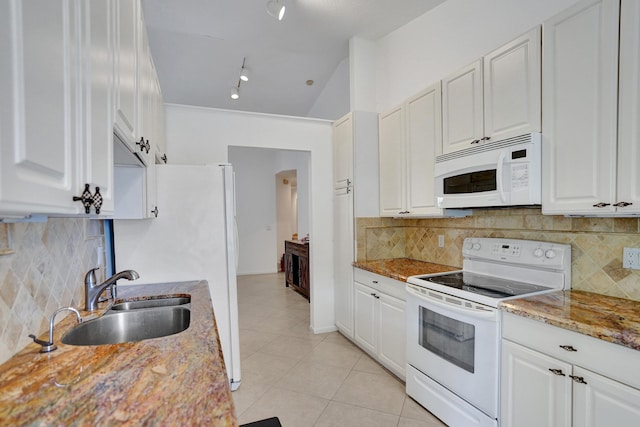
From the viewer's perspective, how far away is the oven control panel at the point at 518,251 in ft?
6.13

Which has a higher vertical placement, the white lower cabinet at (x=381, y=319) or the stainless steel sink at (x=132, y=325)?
the stainless steel sink at (x=132, y=325)

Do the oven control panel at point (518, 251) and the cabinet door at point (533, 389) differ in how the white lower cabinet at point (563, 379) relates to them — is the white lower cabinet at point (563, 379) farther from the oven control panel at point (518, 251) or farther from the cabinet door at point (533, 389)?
the oven control panel at point (518, 251)

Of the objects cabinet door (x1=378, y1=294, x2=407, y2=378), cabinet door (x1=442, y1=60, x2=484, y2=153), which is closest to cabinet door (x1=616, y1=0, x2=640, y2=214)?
cabinet door (x1=442, y1=60, x2=484, y2=153)

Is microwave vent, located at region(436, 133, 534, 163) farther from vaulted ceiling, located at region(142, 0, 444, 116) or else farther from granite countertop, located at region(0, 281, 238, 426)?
granite countertop, located at region(0, 281, 238, 426)

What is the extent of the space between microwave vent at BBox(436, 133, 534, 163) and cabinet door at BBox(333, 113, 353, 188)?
3.63ft

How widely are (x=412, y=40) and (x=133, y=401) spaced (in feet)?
11.5

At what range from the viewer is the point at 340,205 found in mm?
3498

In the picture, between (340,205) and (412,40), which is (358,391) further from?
(412,40)

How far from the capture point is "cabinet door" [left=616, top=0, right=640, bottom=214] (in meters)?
1.36

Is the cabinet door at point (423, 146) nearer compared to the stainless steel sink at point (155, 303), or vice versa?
the stainless steel sink at point (155, 303)

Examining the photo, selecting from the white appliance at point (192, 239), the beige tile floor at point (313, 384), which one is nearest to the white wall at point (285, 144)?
the beige tile floor at point (313, 384)

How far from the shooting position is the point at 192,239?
238 cm

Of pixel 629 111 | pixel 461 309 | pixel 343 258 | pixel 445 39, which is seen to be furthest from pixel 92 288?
pixel 445 39

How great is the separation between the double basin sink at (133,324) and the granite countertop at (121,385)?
258 millimetres
